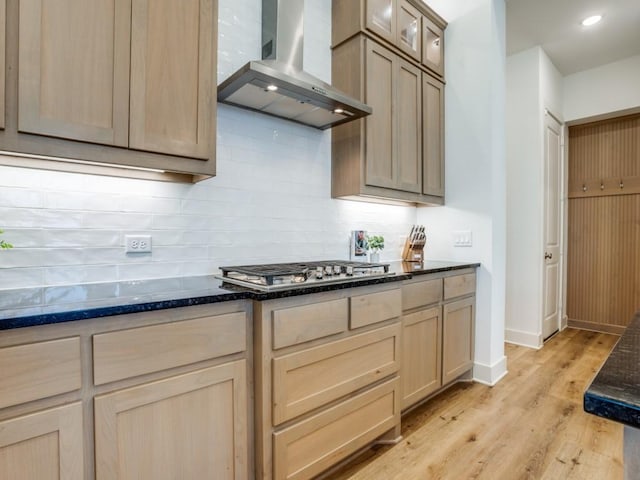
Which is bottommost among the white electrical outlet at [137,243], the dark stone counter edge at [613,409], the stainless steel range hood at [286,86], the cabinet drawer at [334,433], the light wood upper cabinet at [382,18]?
the cabinet drawer at [334,433]

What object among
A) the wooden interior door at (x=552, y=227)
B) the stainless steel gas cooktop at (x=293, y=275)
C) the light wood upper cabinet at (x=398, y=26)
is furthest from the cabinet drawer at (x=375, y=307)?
the wooden interior door at (x=552, y=227)

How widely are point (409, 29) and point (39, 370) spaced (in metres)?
3.01

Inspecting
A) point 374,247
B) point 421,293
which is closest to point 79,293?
point 421,293

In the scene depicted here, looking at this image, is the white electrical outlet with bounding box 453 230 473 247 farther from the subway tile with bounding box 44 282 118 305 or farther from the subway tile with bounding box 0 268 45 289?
the subway tile with bounding box 0 268 45 289

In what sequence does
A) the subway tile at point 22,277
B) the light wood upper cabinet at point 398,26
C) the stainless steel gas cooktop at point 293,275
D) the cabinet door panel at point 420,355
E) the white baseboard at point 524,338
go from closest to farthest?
1. the subway tile at point 22,277
2. the stainless steel gas cooktop at point 293,275
3. the cabinet door panel at point 420,355
4. the light wood upper cabinet at point 398,26
5. the white baseboard at point 524,338

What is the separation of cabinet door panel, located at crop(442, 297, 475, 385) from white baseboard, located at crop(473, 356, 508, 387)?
0.28 feet

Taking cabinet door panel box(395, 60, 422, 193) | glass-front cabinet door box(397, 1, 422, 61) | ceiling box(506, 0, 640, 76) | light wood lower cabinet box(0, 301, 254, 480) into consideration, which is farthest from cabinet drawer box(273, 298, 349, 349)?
ceiling box(506, 0, 640, 76)

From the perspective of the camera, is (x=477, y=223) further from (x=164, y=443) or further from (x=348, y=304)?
(x=164, y=443)

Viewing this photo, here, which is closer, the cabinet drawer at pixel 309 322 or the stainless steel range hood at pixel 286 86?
the cabinet drawer at pixel 309 322

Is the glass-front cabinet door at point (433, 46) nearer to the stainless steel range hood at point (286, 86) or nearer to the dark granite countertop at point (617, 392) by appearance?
the stainless steel range hood at point (286, 86)

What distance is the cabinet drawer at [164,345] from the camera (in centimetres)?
110

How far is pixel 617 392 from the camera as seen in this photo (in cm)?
50

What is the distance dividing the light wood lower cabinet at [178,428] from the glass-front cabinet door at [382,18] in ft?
7.51

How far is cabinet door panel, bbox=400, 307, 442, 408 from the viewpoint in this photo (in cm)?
218
